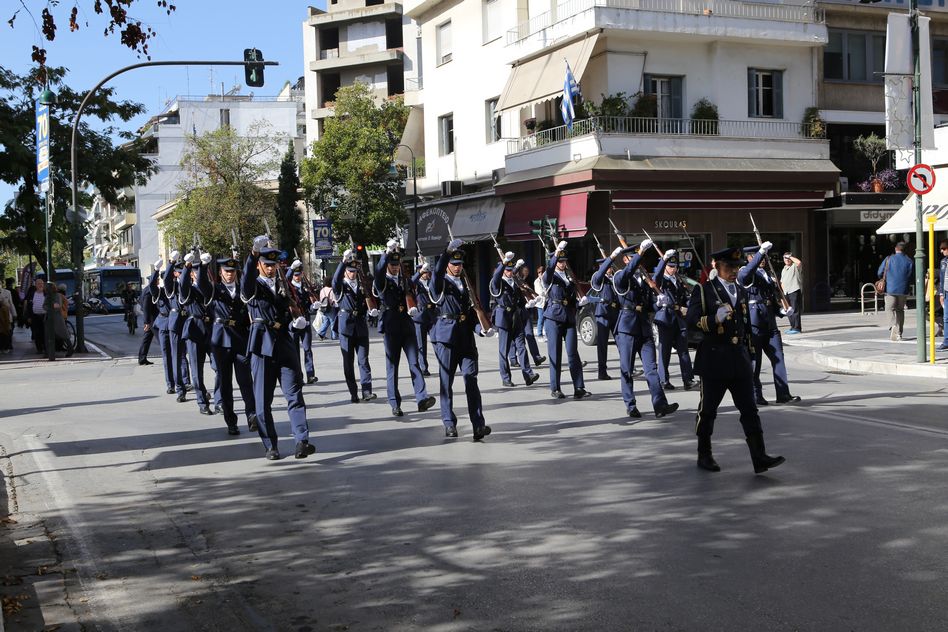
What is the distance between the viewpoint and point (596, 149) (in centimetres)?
2886

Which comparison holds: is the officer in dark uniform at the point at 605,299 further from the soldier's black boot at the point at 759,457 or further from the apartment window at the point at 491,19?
the apartment window at the point at 491,19

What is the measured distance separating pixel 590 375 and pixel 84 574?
1039 centimetres

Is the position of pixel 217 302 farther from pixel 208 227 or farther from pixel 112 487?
pixel 208 227

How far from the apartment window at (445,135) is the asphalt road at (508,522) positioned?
94.2 feet

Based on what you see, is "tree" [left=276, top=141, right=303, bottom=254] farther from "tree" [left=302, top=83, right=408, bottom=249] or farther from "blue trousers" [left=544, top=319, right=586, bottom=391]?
"blue trousers" [left=544, top=319, right=586, bottom=391]

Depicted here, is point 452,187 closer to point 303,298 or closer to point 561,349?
point 303,298

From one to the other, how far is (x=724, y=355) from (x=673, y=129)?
77.7ft

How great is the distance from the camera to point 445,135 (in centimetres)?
3950

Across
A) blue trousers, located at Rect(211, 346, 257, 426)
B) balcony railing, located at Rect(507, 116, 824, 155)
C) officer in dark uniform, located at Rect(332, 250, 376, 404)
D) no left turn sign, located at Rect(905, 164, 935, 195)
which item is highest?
balcony railing, located at Rect(507, 116, 824, 155)

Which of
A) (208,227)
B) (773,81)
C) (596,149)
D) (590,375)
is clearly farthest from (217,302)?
(208,227)

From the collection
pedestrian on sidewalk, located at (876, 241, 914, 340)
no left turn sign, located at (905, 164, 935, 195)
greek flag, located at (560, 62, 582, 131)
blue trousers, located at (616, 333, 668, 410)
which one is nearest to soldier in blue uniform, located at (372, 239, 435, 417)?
blue trousers, located at (616, 333, 668, 410)

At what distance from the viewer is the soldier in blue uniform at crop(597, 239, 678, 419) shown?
10.9m

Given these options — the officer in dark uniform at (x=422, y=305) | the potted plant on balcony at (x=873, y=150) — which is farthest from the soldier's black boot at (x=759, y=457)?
the potted plant on balcony at (x=873, y=150)

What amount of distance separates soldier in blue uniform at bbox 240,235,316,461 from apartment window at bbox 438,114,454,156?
99.9 ft
